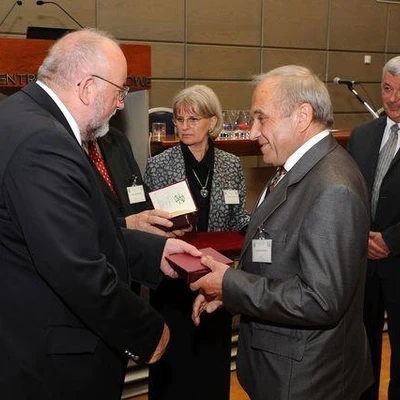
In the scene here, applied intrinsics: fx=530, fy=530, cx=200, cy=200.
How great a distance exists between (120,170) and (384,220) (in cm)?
133

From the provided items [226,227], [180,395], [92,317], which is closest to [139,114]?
[226,227]

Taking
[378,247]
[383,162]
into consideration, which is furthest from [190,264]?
[383,162]

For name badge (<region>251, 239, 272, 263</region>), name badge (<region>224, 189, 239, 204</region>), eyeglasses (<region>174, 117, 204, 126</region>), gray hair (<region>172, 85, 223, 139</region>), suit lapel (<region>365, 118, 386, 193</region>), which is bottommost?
name badge (<region>224, 189, 239, 204</region>)

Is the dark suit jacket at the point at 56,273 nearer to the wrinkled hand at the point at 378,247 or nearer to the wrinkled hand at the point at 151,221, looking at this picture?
the wrinkled hand at the point at 151,221

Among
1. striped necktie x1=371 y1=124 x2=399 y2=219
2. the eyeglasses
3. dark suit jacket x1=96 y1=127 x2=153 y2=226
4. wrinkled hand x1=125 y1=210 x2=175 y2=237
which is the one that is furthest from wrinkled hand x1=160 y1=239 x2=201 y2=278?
striped necktie x1=371 y1=124 x2=399 y2=219

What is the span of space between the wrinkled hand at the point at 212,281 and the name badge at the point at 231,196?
111 cm

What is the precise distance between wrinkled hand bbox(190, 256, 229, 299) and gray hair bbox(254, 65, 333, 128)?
508 mm

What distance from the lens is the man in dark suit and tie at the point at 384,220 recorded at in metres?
2.57

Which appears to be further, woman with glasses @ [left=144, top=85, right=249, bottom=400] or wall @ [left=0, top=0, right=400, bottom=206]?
wall @ [left=0, top=0, right=400, bottom=206]

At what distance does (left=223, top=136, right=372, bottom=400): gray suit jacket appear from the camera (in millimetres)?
1438

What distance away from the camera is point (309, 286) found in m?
1.46

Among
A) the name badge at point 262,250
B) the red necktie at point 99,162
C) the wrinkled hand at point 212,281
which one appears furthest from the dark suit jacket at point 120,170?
the name badge at point 262,250

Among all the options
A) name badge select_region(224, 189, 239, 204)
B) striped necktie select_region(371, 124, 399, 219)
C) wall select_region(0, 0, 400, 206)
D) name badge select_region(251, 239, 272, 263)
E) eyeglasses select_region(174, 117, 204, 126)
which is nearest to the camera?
name badge select_region(251, 239, 272, 263)

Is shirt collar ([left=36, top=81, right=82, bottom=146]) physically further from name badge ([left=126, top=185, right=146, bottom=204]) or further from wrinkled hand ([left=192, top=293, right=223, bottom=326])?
name badge ([left=126, top=185, right=146, bottom=204])
